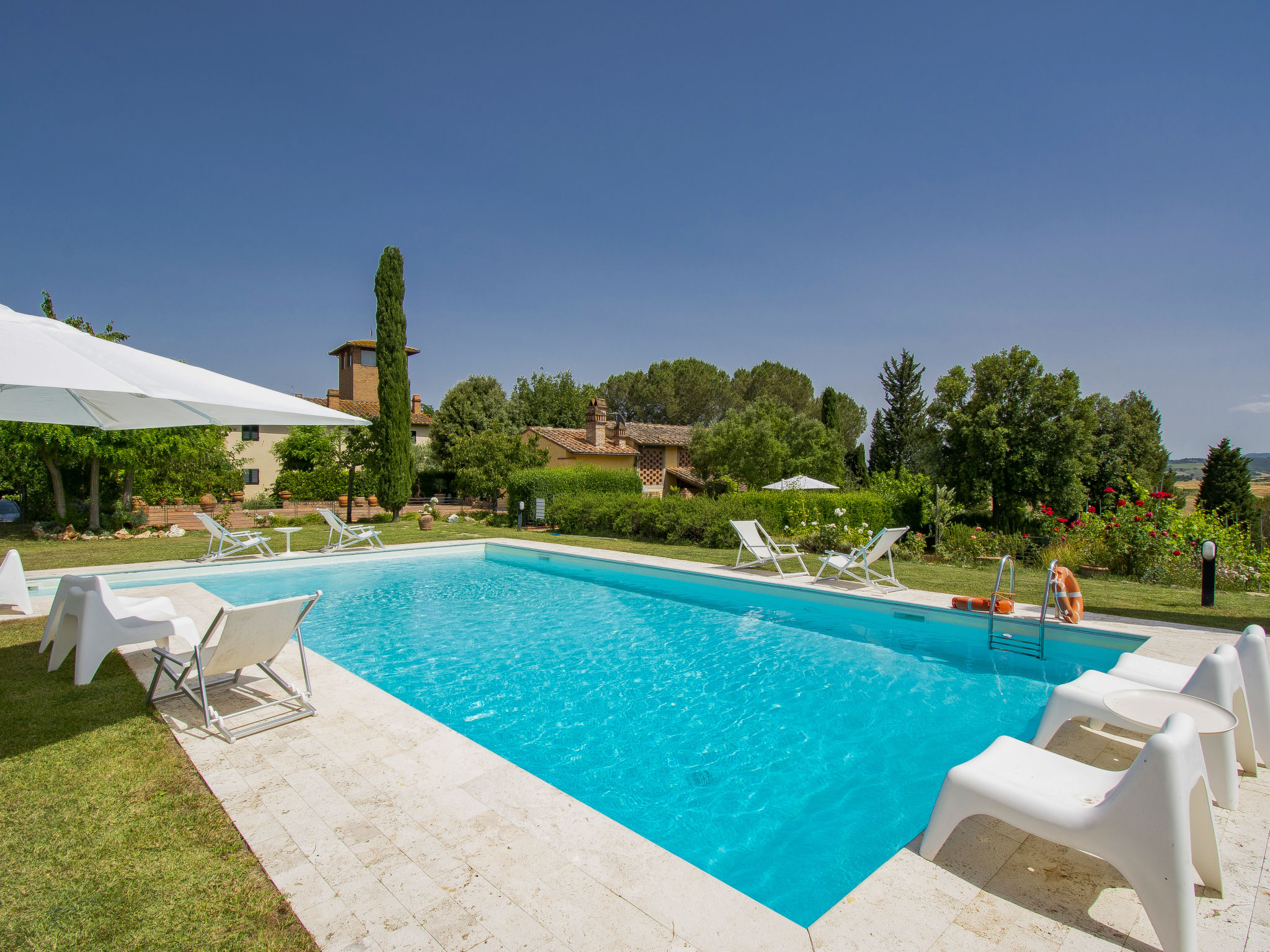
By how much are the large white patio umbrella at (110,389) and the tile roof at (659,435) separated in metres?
28.6

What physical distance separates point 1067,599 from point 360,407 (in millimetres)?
36245

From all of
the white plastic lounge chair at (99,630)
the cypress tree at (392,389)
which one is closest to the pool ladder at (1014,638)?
the white plastic lounge chair at (99,630)

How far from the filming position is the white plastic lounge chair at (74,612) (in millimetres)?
4695

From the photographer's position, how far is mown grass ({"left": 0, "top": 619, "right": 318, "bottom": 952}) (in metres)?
2.08

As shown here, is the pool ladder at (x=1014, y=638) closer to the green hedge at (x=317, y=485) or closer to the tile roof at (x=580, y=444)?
the tile roof at (x=580, y=444)

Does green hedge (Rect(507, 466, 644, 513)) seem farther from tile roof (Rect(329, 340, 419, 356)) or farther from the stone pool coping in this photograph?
tile roof (Rect(329, 340, 419, 356))

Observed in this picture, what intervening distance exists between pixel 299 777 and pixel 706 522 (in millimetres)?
12239

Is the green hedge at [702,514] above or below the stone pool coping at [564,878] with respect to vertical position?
above

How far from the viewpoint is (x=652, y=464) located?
34.8 meters

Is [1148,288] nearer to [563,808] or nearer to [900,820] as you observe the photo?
[900,820]

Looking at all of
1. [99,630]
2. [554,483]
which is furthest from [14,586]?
[554,483]

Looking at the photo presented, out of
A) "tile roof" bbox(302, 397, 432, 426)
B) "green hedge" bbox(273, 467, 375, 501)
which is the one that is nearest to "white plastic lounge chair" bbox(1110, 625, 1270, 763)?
"green hedge" bbox(273, 467, 375, 501)

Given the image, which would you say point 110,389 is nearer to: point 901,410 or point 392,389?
point 392,389

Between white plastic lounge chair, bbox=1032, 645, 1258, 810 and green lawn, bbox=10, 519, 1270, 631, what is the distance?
437 cm
